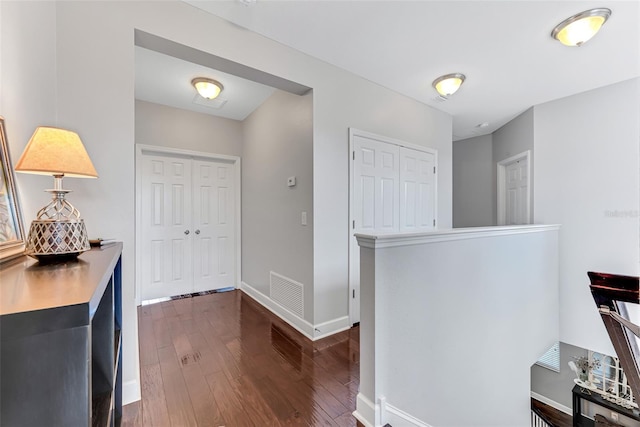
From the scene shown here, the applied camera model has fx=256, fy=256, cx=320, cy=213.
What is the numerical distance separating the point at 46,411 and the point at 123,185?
145cm

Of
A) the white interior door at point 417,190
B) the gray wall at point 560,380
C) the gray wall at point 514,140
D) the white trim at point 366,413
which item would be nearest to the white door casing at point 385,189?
the white interior door at point 417,190

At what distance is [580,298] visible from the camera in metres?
3.18

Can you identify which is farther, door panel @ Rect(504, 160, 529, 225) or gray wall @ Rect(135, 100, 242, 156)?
door panel @ Rect(504, 160, 529, 225)

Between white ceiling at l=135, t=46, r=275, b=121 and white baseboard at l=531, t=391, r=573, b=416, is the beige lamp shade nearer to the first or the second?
white ceiling at l=135, t=46, r=275, b=121

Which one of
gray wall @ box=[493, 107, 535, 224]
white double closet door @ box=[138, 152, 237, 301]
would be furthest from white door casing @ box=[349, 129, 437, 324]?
white double closet door @ box=[138, 152, 237, 301]

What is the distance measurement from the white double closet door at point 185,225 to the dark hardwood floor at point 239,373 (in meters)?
0.69

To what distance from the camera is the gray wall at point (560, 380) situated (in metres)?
3.64

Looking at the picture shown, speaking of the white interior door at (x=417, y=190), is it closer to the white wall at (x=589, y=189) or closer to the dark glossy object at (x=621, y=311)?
the white wall at (x=589, y=189)

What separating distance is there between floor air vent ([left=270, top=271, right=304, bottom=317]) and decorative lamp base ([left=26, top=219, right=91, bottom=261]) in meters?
1.86

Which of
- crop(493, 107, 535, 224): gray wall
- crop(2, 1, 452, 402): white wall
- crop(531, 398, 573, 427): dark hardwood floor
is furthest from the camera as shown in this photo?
crop(531, 398, 573, 427): dark hardwood floor

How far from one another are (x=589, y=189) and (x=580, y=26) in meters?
2.05

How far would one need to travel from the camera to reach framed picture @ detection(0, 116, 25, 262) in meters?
0.92

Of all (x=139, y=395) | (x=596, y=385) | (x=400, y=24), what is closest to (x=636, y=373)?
(x=400, y=24)

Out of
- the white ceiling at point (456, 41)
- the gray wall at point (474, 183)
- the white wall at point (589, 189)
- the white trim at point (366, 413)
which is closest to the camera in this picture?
the white trim at point (366, 413)
